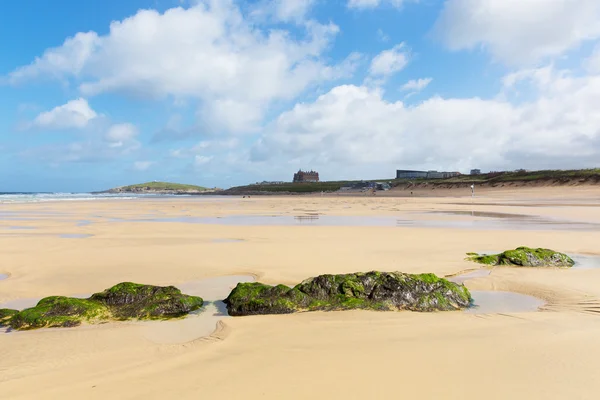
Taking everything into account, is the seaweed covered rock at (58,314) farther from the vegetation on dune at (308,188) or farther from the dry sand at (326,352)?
the vegetation on dune at (308,188)

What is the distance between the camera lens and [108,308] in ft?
21.9

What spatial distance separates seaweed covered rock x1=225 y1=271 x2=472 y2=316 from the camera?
Result: 662cm

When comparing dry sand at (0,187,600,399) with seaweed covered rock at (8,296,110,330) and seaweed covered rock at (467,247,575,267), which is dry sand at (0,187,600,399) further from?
seaweed covered rock at (467,247,575,267)

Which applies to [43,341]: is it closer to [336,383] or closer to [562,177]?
[336,383]

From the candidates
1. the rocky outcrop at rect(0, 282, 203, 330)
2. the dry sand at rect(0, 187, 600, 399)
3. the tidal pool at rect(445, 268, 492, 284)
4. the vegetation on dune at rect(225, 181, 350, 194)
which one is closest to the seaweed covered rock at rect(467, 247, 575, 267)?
the dry sand at rect(0, 187, 600, 399)

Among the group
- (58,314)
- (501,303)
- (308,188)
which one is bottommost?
(501,303)

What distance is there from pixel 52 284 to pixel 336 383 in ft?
24.7

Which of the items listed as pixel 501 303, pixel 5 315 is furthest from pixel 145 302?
pixel 501 303

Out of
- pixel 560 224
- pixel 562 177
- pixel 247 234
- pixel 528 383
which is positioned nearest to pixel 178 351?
pixel 528 383

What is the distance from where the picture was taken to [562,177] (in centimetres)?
6775

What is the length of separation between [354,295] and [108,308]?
4.29 metres

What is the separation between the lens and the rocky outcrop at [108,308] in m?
6.06

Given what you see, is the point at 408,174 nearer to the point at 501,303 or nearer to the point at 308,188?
the point at 308,188

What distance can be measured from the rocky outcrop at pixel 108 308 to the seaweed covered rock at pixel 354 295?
3.29 ft
